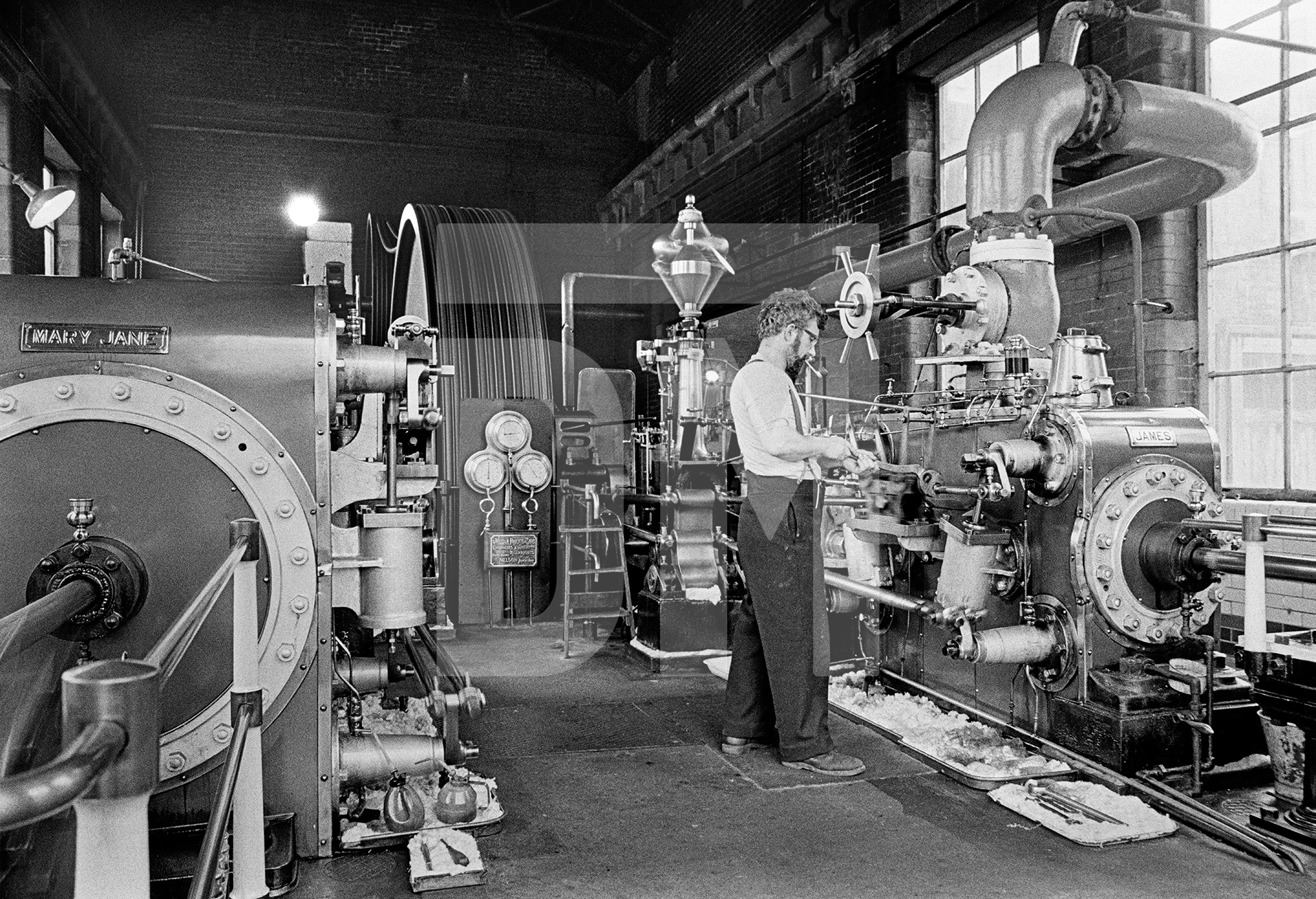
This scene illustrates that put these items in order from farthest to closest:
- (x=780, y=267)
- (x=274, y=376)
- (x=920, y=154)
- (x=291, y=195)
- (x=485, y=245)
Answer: (x=291, y=195)
(x=780, y=267)
(x=485, y=245)
(x=920, y=154)
(x=274, y=376)

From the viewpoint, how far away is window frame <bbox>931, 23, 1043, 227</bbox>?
5277 mm

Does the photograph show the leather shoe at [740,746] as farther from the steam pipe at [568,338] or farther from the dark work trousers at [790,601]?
the steam pipe at [568,338]

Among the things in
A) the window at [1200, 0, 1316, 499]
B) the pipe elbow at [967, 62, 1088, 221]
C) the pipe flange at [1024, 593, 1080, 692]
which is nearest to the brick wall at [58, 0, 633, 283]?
the pipe elbow at [967, 62, 1088, 221]

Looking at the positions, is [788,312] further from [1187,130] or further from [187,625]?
[187,625]

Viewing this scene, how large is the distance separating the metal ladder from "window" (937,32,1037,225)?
102 inches

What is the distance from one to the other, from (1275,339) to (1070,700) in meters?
2.16

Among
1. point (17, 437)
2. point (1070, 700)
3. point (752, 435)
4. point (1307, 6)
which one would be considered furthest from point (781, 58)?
point (17, 437)

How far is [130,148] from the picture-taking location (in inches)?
362

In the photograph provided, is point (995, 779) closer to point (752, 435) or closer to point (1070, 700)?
point (1070, 700)

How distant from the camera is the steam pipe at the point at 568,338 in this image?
7223 millimetres

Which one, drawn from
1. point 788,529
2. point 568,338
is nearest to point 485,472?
point 568,338

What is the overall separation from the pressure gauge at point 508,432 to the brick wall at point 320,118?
4859mm

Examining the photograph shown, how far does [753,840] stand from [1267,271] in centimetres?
338

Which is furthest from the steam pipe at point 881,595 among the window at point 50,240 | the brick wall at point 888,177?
the window at point 50,240
